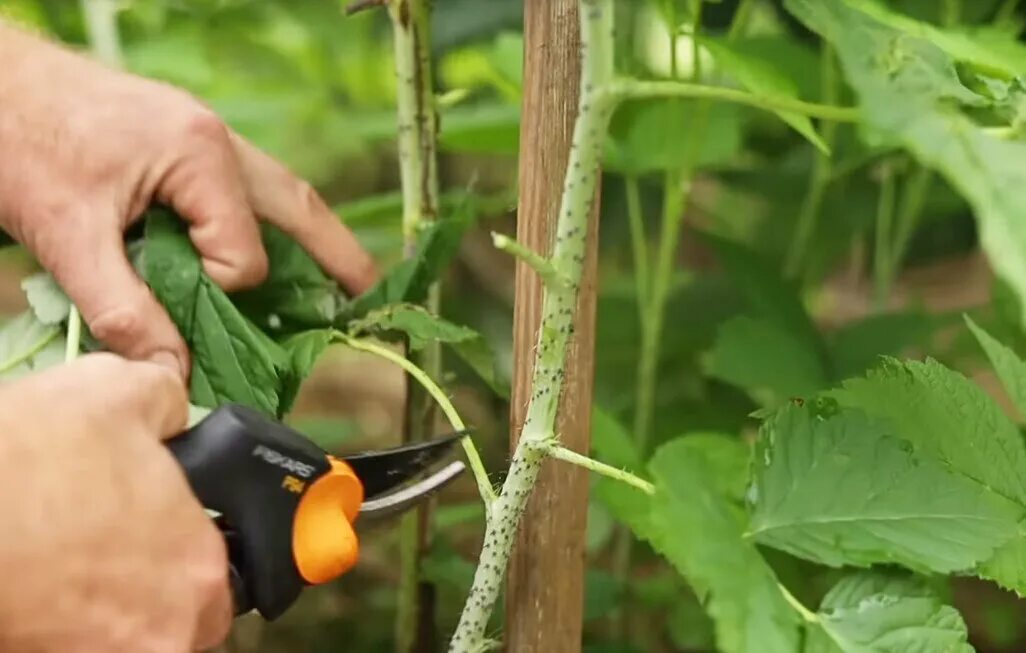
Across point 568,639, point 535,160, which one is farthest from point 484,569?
point 535,160

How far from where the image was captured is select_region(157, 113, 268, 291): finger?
20.8 inches

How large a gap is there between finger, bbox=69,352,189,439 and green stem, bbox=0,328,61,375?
0.37 ft

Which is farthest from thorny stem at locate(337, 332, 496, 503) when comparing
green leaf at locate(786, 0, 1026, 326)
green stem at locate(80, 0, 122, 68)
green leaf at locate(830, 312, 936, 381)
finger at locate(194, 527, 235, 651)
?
green stem at locate(80, 0, 122, 68)

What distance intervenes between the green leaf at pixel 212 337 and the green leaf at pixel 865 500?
23cm

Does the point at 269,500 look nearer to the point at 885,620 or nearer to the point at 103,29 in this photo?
the point at 885,620

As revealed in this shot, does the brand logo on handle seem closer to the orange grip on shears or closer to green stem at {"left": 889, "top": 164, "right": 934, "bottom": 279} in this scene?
the orange grip on shears

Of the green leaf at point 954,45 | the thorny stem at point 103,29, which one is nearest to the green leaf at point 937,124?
the green leaf at point 954,45

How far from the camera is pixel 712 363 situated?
2.41 ft

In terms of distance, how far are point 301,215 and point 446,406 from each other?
159 millimetres

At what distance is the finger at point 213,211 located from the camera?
1.73ft

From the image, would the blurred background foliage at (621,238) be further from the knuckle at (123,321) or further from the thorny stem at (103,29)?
the knuckle at (123,321)

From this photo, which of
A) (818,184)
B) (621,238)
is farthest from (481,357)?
(621,238)

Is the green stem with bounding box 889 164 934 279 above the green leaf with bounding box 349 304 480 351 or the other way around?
the other way around

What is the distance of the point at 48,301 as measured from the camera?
1.75 feet
